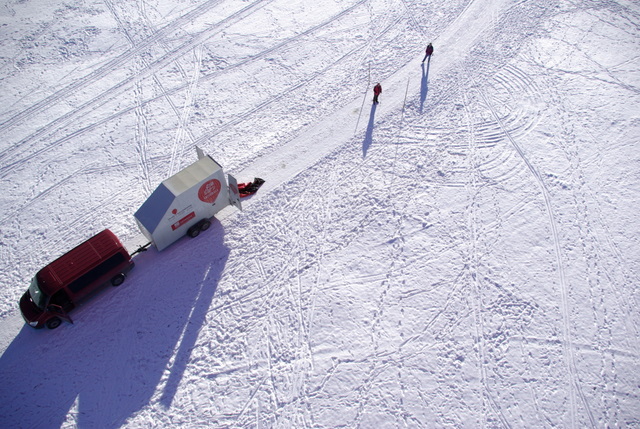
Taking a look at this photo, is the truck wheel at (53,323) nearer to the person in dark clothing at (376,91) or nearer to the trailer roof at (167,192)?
the trailer roof at (167,192)

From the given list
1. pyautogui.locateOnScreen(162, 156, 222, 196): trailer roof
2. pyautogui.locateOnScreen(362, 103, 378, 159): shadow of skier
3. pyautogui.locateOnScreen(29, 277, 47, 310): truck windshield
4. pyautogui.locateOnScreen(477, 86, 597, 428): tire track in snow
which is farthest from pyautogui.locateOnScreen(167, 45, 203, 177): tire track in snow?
pyautogui.locateOnScreen(477, 86, 597, 428): tire track in snow

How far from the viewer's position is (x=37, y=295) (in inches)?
463

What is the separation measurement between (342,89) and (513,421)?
14.5 metres

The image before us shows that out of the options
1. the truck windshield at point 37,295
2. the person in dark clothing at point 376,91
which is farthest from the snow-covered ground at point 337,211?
the truck windshield at point 37,295

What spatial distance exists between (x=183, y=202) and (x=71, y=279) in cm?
376

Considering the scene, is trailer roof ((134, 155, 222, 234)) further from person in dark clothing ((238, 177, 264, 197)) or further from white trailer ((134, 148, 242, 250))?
person in dark clothing ((238, 177, 264, 197))

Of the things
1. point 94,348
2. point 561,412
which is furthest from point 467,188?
point 94,348

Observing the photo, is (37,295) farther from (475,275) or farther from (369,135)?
(475,275)

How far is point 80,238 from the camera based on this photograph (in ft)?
46.8

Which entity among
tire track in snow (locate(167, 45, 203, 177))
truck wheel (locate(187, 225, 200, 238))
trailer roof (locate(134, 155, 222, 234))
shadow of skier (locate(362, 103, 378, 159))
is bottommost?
shadow of skier (locate(362, 103, 378, 159))

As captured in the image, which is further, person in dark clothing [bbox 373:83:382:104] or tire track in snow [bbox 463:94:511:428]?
person in dark clothing [bbox 373:83:382:104]

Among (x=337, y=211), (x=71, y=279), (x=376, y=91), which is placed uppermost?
(x=71, y=279)

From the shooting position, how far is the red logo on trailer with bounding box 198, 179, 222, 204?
1302cm

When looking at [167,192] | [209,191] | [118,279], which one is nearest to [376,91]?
[209,191]
